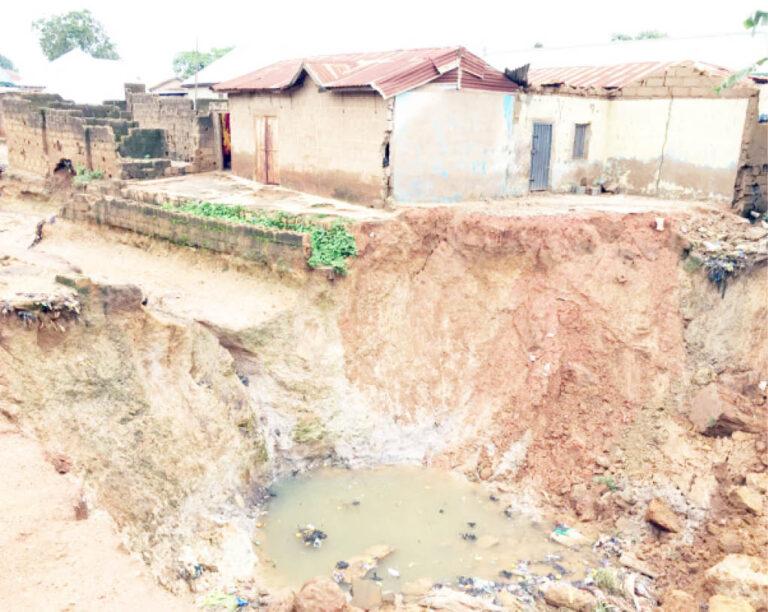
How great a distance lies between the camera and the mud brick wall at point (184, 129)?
17734 millimetres

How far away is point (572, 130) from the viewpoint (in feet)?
49.0

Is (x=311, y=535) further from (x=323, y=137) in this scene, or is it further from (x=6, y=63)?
(x=6, y=63)

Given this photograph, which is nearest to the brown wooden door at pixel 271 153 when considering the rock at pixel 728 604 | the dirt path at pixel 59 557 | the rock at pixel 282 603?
the rock at pixel 282 603

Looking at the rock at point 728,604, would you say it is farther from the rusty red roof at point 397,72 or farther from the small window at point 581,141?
the small window at point 581,141

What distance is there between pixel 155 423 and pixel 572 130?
11169mm

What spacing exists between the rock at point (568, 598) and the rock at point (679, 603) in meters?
0.86

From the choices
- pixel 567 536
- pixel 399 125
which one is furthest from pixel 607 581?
pixel 399 125

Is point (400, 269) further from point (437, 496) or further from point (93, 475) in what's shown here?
A: point (93, 475)

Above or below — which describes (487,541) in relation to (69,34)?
below

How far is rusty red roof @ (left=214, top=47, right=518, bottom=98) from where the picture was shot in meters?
12.2

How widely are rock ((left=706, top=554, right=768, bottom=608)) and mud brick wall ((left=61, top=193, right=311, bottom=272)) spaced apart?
7491 mm

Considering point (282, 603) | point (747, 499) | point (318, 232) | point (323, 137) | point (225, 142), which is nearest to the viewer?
point (282, 603)

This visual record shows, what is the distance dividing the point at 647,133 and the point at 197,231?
32.8ft

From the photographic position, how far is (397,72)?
12.3 m
